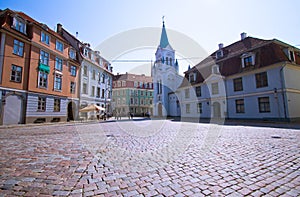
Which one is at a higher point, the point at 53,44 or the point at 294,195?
the point at 53,44

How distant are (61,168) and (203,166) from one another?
10.9ft

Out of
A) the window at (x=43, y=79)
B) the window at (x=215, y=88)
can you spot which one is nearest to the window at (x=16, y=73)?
the window at (x=43, y=79)

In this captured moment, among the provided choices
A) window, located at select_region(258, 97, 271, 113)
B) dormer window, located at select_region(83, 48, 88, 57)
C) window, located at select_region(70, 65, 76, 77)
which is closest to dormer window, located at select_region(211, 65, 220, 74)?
window, located at select_region(258, 97, 271, 113)

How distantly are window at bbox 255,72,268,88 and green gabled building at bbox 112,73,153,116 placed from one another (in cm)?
3425

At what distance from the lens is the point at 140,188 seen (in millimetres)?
2729

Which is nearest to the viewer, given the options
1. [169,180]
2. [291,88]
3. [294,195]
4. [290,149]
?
[294,195]

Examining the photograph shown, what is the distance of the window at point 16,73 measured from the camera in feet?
50.5

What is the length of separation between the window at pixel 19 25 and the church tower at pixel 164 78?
2768 cm

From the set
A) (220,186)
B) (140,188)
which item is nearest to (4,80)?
(140,188)

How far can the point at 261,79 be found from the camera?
59.3 ft

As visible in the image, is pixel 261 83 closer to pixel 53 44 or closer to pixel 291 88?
pixel 291 88

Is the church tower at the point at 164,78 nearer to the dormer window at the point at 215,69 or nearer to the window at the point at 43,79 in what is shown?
the dormer window at the point at 215,69

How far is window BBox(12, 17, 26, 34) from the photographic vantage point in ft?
51.4

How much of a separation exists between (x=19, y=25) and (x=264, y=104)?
27.6 meters
